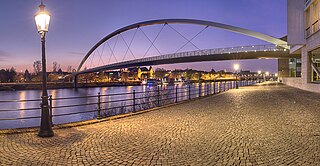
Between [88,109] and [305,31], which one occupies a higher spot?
[305,31]

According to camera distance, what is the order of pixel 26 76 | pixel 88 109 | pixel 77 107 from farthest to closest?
1. pixel 26 76
2. pixel 77 107
3. pixel 88 109

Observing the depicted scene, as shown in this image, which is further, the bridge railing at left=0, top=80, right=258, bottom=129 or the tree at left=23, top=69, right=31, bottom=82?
the tree at left=23, top=69, right=31, bottom=82

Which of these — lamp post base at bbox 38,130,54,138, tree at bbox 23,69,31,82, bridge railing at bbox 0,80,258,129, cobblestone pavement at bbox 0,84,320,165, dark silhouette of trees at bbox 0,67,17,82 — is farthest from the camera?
tree at bbox 23,69,31,82

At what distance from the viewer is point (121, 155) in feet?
15.3

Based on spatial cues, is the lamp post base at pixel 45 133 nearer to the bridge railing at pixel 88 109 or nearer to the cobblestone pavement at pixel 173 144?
the cobblestone pavement at pixel 173 144

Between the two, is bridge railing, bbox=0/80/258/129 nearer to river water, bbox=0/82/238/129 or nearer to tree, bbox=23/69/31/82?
river water, bbox=0/82/238/129

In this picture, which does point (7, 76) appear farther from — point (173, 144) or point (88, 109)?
point (173, 144)

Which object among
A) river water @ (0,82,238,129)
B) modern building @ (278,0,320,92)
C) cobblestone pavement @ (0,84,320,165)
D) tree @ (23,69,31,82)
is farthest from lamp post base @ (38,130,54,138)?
tree @ (23,69,31,82)

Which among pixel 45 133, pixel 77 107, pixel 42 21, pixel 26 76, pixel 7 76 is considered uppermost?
pixel 26 76

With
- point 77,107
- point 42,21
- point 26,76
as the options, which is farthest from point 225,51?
point 26,76

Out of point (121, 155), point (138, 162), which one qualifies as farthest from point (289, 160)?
point (121, 155)

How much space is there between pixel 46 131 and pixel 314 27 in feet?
77.1

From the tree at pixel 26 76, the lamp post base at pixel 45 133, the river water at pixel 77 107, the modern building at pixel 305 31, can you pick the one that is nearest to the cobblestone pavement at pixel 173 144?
the lamp post base at pixel 45 133

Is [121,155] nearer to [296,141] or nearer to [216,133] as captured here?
[216,133]
